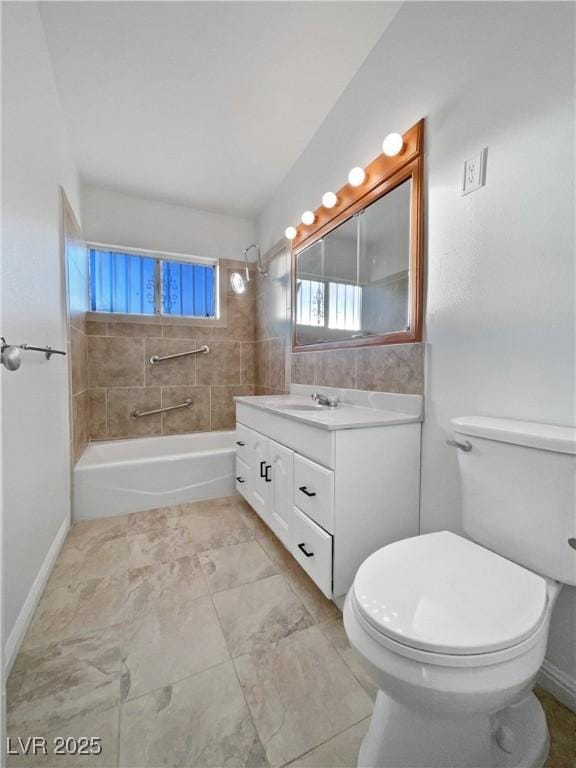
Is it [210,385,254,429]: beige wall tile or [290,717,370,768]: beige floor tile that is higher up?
[210,385,254,429]: beige wall tile

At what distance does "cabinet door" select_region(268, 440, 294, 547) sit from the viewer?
1444 millimetres

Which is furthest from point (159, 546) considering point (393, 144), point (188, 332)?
point (393, 144)

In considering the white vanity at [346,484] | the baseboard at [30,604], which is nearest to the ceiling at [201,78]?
the white vanity at [346,484]

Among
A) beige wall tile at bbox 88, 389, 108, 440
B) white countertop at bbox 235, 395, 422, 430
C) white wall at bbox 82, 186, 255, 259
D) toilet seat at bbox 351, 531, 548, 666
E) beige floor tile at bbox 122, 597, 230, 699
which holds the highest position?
white wall at bbox 82, 186, 255, 259

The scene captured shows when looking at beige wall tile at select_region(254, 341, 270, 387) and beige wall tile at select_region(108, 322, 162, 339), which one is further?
beige wall tile at select_region(254, 341, 270, 387)

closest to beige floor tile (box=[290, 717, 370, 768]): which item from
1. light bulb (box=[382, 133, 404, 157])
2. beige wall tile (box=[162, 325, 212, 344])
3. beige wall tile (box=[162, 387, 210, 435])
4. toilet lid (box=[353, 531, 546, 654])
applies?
toilet lid (box=[353, 531, 546, 654])

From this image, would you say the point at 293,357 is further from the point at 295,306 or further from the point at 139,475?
the point at 139,475

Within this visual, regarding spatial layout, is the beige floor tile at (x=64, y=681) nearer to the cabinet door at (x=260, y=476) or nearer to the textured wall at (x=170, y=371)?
the cabinet door at (x=260, y=476)

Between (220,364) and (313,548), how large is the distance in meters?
2.14

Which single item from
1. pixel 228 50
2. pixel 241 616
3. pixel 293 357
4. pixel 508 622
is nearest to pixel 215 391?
pixel 293 357

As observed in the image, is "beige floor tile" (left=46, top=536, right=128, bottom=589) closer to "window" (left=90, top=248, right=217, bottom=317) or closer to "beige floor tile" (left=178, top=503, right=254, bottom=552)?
"beige floor tile" (left=178, top=503, right=254, bottom=552)

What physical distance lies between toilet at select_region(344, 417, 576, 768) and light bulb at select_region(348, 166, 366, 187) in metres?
1.30

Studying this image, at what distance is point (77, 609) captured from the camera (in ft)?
4.10

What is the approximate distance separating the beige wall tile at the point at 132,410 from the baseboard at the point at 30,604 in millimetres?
1132
